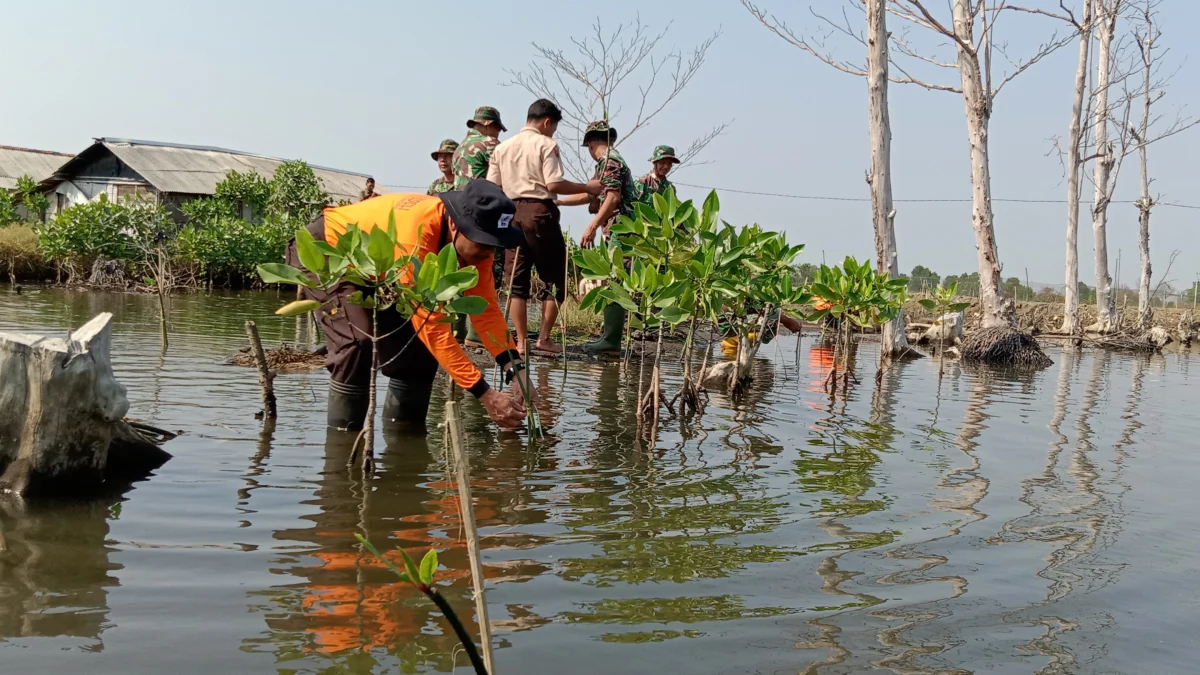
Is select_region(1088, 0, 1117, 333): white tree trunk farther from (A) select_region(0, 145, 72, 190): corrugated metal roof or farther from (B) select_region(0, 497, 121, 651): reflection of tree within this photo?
(A) select_region(0, 145, 72, 190): corrugated metal roof

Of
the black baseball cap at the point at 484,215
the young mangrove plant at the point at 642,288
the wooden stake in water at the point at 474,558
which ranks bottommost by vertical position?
the wooden stake in water at the point at 474,558

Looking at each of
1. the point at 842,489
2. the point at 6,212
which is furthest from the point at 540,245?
the point at 6,212

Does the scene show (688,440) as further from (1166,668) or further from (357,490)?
(1166,668)

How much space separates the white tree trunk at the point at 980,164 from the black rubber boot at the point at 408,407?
9.89 metres

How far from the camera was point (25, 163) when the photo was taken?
3019 cm

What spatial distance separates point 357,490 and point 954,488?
2.73 meters

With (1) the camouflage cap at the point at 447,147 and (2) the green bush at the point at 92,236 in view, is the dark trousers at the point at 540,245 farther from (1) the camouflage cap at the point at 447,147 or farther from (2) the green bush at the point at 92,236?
(2) the green bush at the point at 92,236

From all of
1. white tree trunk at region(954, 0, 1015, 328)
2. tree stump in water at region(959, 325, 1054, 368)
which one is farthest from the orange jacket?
white tree trunk at region(954, 0, 1015, 328)

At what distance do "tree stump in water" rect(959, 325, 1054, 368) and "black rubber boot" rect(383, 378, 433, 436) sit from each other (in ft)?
30.0

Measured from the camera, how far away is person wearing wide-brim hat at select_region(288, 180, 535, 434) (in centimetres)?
417

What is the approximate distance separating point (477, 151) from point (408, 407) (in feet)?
10.2

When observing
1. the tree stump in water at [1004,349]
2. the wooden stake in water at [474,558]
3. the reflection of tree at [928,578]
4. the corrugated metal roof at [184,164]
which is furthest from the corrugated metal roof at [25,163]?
the wooden stake in water at [474,558]

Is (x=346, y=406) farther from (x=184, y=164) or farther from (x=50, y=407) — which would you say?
(x=184, y=164)

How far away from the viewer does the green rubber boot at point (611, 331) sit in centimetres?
951
